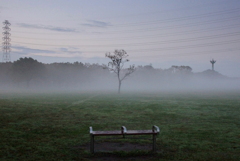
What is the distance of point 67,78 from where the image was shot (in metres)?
108

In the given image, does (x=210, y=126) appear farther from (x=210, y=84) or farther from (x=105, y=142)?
(x=210, y=84)

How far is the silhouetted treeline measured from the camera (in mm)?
88062

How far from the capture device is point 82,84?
122562 millimetres

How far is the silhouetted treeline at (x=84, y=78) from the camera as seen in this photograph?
88.1 m

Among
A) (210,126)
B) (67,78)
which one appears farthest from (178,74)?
(210,126)

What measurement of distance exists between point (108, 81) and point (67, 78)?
4592 centimetres

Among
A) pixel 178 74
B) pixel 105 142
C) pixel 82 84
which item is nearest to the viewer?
pixel 105 142

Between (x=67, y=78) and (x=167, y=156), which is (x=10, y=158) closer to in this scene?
(x=167, y=156)

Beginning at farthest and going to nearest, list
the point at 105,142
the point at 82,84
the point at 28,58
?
1. the point at 82,84
2. the point at 28,58
3. the point at 105,142

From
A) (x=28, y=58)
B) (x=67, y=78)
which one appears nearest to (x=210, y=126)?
(x=28, y=58)

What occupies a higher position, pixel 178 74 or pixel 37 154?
pixel 178 74

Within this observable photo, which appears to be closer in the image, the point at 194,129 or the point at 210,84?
the point at 194,129

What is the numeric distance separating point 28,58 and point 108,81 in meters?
67.8

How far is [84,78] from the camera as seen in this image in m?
116
